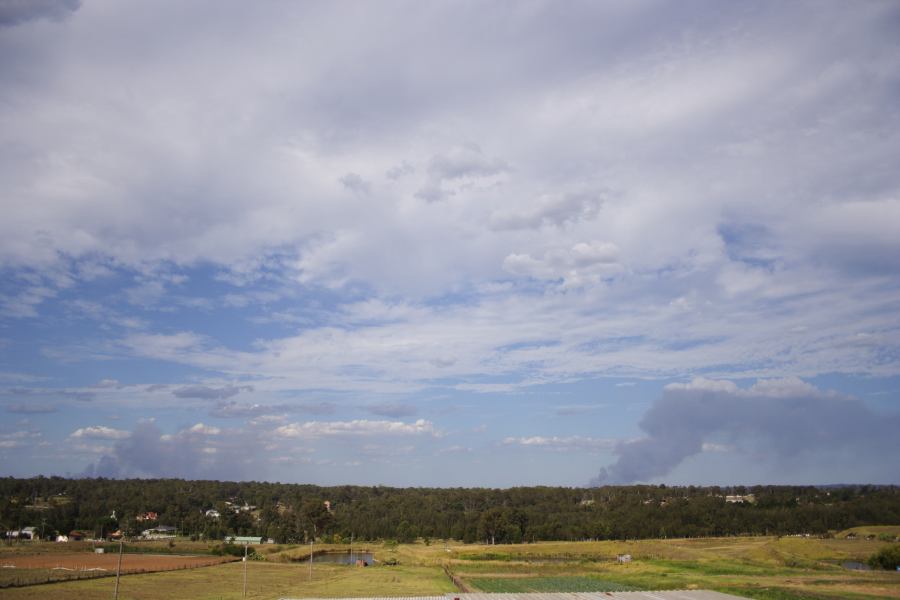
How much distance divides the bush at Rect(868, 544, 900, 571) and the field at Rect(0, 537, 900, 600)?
282 inches

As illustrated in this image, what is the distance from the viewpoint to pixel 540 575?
7444cm

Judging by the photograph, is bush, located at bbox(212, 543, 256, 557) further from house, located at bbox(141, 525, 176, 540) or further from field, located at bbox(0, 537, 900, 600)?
house, located at bbox(141, 525, 176, 540)

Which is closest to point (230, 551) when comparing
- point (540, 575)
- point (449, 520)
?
point (540, 575)

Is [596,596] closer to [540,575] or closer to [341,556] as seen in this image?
[540,575]

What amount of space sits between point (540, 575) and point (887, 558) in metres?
43.8

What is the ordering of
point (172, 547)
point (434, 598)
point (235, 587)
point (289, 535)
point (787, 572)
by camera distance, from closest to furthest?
point (434, 598) < point (235, 587) < point (787, 572) < point (172, 547) < point (289, 535)

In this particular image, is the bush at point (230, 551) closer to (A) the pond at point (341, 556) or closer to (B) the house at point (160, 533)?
(A) the pond at point (341, 556)

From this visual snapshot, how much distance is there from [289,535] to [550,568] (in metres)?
72.9

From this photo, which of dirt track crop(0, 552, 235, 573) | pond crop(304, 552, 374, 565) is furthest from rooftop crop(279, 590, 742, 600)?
pond crop(304, 552, 374, 565)

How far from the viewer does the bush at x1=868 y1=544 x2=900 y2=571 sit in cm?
8125

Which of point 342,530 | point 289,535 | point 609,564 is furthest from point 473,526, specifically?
point 609,564

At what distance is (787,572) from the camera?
238 ft

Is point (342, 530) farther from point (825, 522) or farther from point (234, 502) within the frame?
point (825, 522)

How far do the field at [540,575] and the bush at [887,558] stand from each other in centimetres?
716
